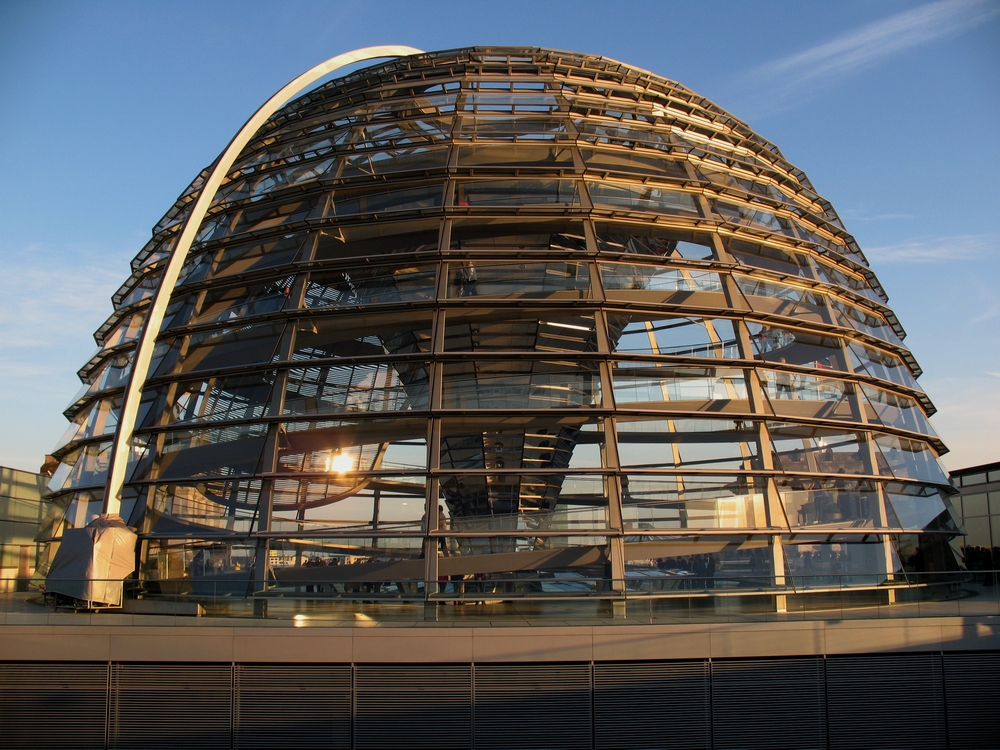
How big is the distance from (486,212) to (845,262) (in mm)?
12741

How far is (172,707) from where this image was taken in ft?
50.4

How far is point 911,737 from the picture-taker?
50.9 feet

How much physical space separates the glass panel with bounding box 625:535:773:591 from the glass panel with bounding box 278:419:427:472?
5.53 metres

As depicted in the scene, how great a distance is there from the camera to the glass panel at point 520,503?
18.2 meters

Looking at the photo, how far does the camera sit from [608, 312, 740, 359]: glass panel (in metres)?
21.4

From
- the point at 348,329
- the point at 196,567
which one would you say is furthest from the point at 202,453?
the point at 348,329

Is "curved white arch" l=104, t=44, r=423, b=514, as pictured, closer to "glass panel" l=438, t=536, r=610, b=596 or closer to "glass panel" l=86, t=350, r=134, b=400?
"glass panel" l=86, t=350, r=134, b=400

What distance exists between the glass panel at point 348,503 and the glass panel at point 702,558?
5.07m

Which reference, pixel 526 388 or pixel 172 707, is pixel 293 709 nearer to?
pixel 172 707

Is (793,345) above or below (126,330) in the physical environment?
below

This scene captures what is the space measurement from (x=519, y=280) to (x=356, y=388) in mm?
5168

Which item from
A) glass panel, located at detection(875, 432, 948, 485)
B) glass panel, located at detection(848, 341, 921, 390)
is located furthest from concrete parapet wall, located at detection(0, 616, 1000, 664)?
glass panel, located at detection(848, 341, 921, 390)

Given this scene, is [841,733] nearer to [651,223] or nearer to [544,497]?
[544,497]

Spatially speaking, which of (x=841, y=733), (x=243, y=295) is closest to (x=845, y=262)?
(x=841, y=733)
